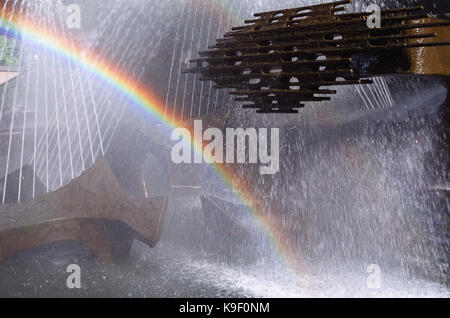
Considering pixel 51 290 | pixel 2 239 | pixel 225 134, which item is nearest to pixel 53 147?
pixel 225 134

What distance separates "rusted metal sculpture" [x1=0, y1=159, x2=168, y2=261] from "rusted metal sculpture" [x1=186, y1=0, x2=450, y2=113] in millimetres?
2106

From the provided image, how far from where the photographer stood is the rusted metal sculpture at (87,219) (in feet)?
16.9

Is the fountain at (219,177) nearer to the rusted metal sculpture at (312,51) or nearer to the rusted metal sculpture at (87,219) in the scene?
the rusted metal sculpture at (87,219)

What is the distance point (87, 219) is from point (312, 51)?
3.45 meters

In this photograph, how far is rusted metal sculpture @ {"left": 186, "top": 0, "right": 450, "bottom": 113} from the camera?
374 cm

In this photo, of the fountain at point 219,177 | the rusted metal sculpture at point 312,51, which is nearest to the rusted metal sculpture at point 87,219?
the fountain at point 219,177

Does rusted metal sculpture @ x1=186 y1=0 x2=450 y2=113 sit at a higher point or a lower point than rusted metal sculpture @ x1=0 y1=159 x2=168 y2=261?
higher

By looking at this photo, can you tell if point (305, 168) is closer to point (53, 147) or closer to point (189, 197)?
point (189, 197)

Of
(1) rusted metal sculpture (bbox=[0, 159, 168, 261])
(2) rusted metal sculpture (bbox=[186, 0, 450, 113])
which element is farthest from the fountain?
(2) rusted metal sculpture (bbox=[186, 0, 450, 113])

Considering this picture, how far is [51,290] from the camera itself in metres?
4.67

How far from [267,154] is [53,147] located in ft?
16.1

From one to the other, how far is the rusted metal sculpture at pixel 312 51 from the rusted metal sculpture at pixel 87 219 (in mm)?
2106

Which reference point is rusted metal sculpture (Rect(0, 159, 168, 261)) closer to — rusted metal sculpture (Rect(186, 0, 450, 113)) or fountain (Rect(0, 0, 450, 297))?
fountain (Rect(0, 0, 450, 297))

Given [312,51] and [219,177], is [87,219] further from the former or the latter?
[219,177]
